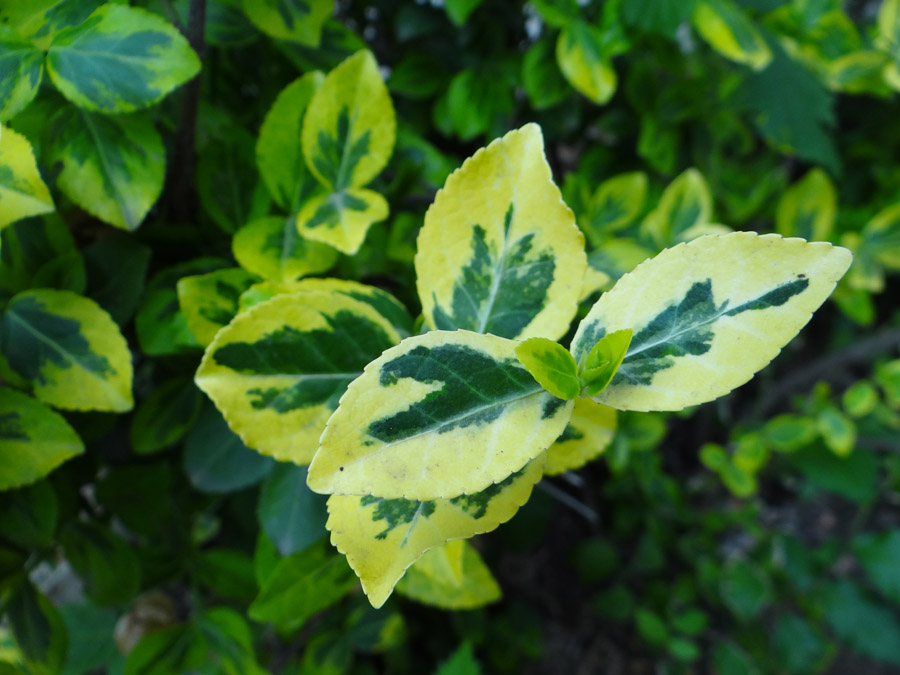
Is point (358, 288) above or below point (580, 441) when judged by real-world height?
above

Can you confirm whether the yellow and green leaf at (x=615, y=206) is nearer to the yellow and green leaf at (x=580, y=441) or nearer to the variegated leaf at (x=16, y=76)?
the yellow and green leaf at (x=580, y=441)

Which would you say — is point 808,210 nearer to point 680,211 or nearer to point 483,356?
point 680,211

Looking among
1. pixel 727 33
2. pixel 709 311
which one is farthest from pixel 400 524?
pixel 727 33

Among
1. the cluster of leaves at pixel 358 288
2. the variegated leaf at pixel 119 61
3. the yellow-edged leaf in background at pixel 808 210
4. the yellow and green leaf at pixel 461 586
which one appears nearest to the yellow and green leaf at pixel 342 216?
the cluster of leaves at pixel 358 288

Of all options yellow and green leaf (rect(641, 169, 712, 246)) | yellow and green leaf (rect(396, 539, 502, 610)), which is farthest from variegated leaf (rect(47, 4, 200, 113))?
yellow and green leaf (rect(641, 169, 712, 246))

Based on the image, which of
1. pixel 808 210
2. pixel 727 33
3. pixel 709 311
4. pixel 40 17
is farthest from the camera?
pixel 808 210

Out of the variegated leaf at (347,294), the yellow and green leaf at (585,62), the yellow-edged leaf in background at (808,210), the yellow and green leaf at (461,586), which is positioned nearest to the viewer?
the variegated leaf at (347,294)
